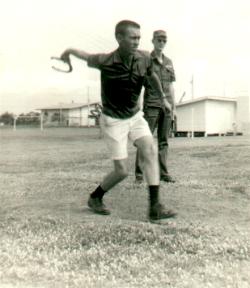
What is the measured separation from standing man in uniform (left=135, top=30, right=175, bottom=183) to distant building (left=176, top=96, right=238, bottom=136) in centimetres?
2523

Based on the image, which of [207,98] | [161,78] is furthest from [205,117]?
[161,78]

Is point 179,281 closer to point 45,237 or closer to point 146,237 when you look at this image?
point 146,237

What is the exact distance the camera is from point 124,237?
4.38 m

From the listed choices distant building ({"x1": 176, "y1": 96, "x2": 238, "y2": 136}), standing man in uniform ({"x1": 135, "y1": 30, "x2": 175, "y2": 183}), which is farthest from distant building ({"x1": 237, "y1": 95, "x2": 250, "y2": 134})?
standing man in uniform ({"x1": 135, "y1": 30, "x2": 175, "y2": 183})

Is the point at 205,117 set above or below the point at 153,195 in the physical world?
above

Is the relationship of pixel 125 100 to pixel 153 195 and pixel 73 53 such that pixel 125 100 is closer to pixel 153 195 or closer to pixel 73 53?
pixel 73 53

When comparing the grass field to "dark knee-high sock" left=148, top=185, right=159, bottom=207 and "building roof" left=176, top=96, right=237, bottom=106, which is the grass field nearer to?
"dark knee-high sock" left=148, top=185, right=159, bottom=207

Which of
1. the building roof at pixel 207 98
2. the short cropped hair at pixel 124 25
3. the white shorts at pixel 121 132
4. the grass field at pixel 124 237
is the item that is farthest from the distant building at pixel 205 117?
the short cropped hair at pixel 124 25

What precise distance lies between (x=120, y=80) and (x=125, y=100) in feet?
0.66

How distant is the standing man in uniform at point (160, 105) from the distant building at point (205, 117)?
25228mm

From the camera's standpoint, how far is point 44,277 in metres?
3.54

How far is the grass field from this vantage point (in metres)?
3.49

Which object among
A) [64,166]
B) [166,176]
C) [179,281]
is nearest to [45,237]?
[179,281]

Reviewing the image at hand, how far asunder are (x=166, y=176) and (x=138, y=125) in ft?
7.72
